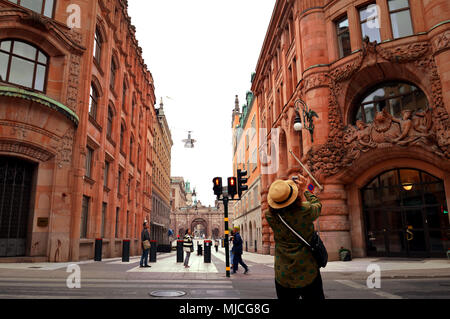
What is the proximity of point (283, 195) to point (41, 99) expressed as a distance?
1605 cm

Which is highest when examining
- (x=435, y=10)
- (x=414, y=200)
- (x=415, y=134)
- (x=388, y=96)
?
(x=435, y=10)

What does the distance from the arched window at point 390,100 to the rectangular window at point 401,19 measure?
8.60 ft

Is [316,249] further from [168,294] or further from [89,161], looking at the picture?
[89,161]

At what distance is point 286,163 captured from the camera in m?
28.1

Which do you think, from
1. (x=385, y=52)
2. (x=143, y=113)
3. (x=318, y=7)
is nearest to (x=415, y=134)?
(x=385, y=52)

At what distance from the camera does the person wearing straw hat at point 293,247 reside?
350cm

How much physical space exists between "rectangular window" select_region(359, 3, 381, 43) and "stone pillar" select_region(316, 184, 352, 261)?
854 centimetres

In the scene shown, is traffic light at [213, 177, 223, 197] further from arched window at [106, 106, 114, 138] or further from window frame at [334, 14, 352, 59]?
arched window at [106, 106, 114, 138]

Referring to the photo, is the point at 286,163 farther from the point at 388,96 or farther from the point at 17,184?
the point at 17,184

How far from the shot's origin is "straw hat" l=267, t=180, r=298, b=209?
11.8ft

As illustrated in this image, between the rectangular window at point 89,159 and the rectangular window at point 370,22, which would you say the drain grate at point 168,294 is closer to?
the rectangular window at point 89,159
